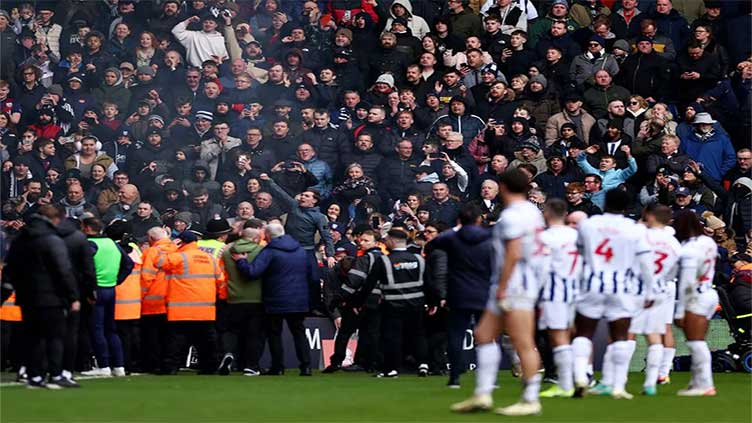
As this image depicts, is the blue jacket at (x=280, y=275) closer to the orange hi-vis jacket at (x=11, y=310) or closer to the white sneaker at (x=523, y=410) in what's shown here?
the orange hi-vis jacket at (x=11, y=310)

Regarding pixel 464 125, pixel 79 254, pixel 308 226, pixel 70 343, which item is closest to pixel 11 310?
pixel 70 343

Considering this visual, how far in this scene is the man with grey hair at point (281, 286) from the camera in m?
21.6

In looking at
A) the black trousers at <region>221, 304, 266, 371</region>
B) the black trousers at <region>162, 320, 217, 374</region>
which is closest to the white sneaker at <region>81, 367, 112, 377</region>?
the black trousers at <region>162, 320, 217, 374</region>

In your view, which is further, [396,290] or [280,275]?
[280,275]

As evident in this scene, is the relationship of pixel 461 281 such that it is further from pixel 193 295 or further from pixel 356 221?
pixel 356 221

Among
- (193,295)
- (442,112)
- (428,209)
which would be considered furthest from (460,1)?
(193,295)

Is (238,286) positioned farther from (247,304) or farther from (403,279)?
(403,279)

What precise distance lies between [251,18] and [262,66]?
4.58ft

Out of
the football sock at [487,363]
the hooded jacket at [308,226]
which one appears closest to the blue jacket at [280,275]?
the hooded jacket at [308,226]

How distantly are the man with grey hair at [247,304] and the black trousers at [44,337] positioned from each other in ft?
14.9

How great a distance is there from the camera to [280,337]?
2191cm

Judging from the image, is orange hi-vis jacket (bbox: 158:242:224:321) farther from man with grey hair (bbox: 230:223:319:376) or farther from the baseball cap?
the baseball cap

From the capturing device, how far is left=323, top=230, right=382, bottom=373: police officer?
71.6ft

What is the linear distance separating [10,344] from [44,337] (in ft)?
13.3
